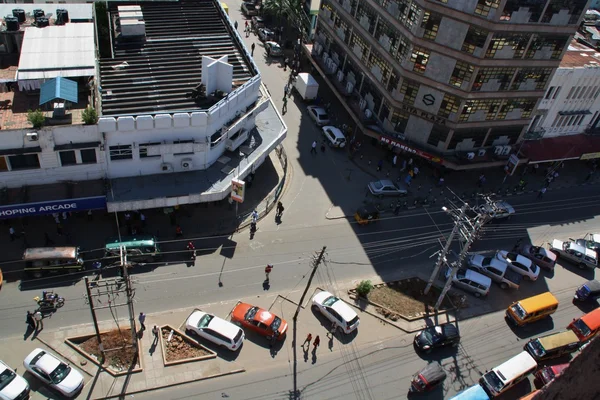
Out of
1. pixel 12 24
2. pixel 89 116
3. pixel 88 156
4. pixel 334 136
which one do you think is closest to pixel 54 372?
pixel 88 156

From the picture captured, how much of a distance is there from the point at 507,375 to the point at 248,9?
74.4m

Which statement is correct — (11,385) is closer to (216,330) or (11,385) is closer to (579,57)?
(216,330)

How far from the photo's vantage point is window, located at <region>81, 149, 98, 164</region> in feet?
133

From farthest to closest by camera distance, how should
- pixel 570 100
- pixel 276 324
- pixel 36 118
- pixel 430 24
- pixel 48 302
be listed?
pixel 570 100 → pixel 430 24 → pixel 36 118 → pixel 276 324 → pixel 48 302

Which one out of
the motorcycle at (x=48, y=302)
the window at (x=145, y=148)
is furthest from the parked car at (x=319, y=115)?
the motorcycle at (x=48, y=302)

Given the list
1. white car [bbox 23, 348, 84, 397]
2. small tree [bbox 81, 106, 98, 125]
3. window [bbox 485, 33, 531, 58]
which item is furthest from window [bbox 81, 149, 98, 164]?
window [bbox 485, 33, 531, 58]

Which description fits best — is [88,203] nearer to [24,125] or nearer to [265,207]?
[24,125]

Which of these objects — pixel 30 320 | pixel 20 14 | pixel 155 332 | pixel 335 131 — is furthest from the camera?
pixel 335 131

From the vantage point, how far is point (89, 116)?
3862 cm

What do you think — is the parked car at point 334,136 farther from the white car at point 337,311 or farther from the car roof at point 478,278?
the white car at point 337,311

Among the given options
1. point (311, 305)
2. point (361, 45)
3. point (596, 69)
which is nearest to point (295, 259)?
point (311, 305)

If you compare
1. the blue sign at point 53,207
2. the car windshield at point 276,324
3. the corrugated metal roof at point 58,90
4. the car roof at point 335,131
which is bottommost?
the car windshield at point 276,324

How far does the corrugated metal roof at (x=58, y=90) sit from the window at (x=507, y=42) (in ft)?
123

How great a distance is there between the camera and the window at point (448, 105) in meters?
50.2
